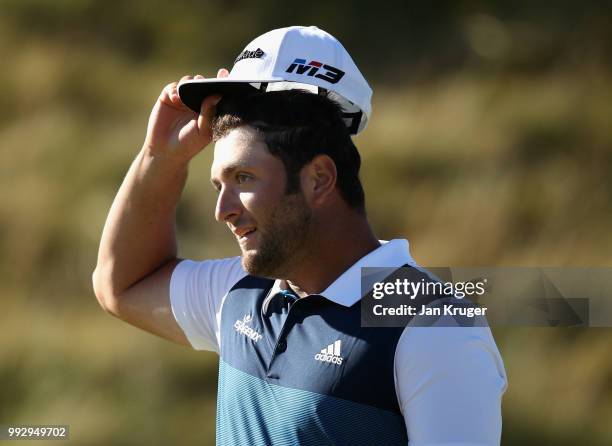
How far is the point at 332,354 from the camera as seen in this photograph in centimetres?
184

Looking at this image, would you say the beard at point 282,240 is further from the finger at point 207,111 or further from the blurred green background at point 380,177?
the blurred green background at point 380,177

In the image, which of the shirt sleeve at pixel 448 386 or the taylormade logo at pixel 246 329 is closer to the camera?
the shirt sleeve at pixel 448 386

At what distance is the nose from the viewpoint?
1957 mm

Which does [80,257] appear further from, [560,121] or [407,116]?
[560,121]

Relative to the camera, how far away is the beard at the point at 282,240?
77.2 inches

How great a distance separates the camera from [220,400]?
6.88ft

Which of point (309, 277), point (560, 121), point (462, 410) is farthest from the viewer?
point (560, 121)

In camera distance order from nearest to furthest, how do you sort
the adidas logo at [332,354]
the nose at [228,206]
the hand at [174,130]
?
the adidas logo at [332,354], the nose at [228,206], the hand at [174,130]

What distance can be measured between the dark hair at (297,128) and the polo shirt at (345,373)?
18 centimetres

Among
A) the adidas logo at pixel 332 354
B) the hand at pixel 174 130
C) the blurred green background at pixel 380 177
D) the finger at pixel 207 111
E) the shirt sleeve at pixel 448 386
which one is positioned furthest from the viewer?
the blurred green background at pixel 380 177

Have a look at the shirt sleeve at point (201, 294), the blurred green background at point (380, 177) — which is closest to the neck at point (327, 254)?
the shirt sleeve at point (201, 294)

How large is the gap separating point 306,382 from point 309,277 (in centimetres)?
25

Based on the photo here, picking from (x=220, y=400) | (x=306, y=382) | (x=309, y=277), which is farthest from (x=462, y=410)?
(x=220, y=400)

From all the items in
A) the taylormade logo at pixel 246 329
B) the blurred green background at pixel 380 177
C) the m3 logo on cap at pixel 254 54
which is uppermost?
the blurred green background at pixel 380 177
